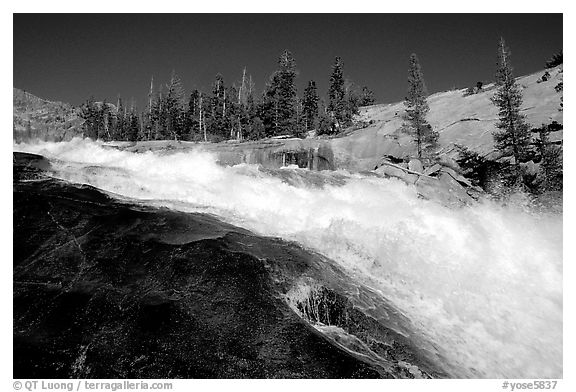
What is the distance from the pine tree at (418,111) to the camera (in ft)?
93.1

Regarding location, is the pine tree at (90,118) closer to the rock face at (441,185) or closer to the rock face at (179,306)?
the rock face at (441,185)

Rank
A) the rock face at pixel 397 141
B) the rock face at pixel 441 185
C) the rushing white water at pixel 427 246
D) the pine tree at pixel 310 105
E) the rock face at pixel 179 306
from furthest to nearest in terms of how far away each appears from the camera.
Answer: the pine tree at pixel 310 105
the rock face at pixel 397 141
the rock face at pixel 441 185
the rushing white water at pixel 427 246
the rock face at pixel 179 306

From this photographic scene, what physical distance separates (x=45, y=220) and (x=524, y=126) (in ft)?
79.9

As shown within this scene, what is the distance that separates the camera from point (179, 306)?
13.2 feet

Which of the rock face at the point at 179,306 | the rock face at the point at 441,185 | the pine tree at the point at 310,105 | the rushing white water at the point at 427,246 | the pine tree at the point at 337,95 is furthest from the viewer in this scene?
the pine tree at the point at 310,105

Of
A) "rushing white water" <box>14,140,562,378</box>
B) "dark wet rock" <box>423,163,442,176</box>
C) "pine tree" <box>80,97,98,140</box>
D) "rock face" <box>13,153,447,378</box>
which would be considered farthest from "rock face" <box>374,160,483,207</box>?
"pine tree" <box>80,97,98,140</box>

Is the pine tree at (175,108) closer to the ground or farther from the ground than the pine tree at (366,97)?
closer to the ground

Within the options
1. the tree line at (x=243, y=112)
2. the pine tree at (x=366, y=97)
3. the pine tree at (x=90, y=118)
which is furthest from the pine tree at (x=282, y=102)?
the pine tree at (x=90, y=118)

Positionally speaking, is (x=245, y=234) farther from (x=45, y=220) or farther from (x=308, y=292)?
(x=45, y=220)

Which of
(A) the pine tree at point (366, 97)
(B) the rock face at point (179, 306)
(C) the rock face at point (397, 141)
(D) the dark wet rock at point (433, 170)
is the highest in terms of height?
(A) the pine tree at point (366, 97)

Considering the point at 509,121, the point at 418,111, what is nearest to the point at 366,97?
the point at 418,111

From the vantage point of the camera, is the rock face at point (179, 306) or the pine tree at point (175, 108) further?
the pine tree at point (175, 108)

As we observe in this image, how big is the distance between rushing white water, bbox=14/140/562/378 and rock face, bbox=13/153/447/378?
1031mm

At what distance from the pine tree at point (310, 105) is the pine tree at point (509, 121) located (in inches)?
1259
